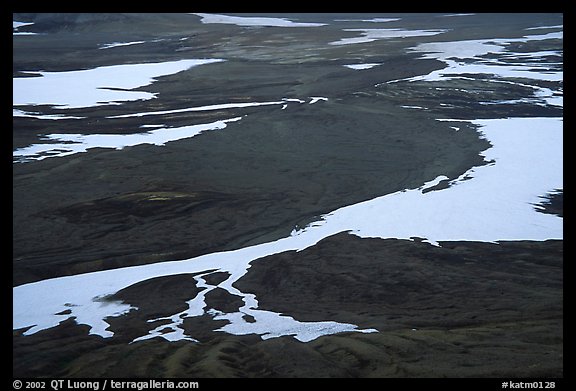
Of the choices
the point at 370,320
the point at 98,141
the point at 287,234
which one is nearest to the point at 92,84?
the point at 98,141

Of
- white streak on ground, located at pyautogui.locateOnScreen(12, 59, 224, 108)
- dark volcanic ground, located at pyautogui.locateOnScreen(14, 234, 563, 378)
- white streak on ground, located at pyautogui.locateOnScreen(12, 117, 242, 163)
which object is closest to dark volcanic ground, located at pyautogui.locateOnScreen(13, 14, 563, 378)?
dark volcanic ground, located at pyautogui.locateOnScreen(14, 234, 563, 378)

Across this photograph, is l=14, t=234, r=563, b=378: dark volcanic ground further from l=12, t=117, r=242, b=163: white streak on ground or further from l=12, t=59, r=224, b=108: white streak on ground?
l=12, t=59, r=224, b=108: white streak on ground

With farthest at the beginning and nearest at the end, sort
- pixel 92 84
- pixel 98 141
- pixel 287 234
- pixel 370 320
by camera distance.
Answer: pixel 92 84, pixel 98 141, pixel 287 234, pixel 370 320

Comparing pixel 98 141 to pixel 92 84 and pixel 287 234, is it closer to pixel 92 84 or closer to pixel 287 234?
pixel 287 234

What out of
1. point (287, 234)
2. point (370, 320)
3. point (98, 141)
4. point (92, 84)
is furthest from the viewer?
point (92, 84)

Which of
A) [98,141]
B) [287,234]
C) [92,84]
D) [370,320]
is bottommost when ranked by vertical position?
[287,234]

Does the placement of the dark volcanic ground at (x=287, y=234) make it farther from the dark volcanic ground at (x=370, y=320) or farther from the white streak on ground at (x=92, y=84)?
the white streak on ground at (x=92, y=84)

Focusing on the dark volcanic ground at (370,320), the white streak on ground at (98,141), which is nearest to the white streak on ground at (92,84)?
the white streak on ground at (98,141)

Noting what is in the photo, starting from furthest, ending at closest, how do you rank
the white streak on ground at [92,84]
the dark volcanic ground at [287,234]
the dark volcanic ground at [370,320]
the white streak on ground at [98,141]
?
the white streak on ground at [92,84] < the white streak on ground at [98,141] < the dark volcanic ground at [287,234] < the dark volcanic ground at [370,320]
